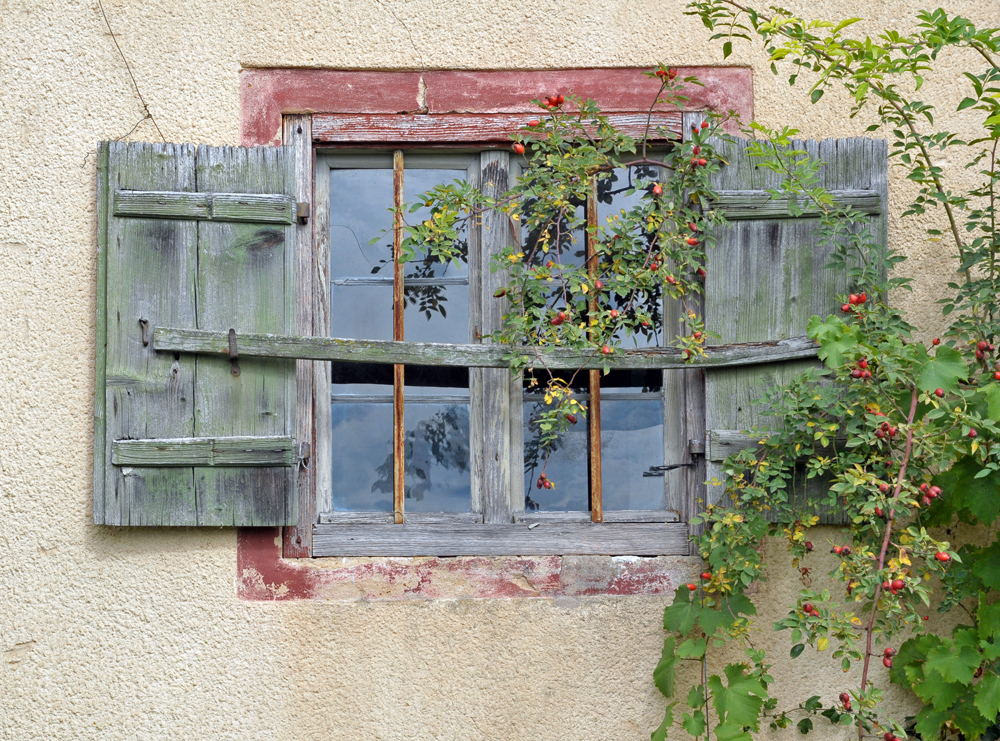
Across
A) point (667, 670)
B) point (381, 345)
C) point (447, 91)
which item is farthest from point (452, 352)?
point (667, 670)

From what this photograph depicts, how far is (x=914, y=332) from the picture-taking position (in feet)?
8.46

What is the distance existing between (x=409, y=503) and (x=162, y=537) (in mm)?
759

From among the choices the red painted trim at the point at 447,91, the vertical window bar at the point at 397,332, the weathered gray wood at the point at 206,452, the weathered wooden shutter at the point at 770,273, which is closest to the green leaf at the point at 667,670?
the weathered wooden shutter at the point at 770,273

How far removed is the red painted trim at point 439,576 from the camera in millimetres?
2473

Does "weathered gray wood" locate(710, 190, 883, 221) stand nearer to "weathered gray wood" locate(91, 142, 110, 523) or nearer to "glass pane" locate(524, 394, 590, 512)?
"glass pane" locate(524, 394, 590, 512)

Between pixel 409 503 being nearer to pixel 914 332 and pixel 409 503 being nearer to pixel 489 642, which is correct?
pixel 489 642

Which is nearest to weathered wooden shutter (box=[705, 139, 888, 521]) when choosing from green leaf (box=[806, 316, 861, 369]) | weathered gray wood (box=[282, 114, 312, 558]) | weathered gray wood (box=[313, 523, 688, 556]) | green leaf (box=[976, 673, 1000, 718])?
weathered gray wood (box=[313, 523, 688, 556])

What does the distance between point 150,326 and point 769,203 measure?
1937mm

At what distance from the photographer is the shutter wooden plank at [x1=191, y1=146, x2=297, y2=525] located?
7.88ft

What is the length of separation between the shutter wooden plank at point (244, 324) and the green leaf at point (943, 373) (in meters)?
1.77

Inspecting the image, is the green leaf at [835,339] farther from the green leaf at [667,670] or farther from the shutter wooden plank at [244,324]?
the shutter wooden plank at [244,324]

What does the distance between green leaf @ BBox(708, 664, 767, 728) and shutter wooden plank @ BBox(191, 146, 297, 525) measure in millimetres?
1351

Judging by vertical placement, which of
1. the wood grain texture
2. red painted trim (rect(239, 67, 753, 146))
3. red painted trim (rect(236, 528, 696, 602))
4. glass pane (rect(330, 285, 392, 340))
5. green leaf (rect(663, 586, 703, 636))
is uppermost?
red painted trim (rect(239, 67, 753, 146))

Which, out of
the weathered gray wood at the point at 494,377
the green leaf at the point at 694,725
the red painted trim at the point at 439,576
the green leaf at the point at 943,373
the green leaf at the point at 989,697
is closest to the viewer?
the green leaf at the point at 943,373
